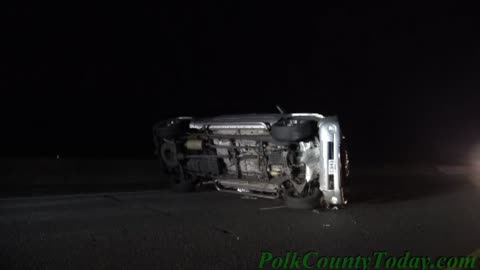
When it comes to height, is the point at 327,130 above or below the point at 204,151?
above

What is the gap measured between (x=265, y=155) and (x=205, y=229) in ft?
8.77

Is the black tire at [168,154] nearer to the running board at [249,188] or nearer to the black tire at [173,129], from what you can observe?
the black tire at [173,129]

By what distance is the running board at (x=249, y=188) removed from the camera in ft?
31.1

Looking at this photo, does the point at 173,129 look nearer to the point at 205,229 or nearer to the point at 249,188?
the point at 249,188

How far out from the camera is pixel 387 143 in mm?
29141

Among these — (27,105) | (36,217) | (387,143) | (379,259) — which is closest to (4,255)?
(36,217)

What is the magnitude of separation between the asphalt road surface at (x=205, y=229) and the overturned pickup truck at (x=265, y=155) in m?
0.38

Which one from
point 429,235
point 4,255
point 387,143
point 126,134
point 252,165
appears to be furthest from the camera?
point 387,143

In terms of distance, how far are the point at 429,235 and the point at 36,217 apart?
575cm

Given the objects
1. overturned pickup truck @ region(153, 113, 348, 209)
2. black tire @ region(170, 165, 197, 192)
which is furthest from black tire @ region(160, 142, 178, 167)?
black tire @ region(170, 165, 197, 192)

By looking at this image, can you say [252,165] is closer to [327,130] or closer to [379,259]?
[327,130]

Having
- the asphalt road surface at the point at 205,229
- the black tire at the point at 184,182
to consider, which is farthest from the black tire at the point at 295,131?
the black tire at the point at 184,182

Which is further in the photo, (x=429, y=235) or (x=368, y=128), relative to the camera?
(x=368, y=128)

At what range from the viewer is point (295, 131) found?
8609 mm
